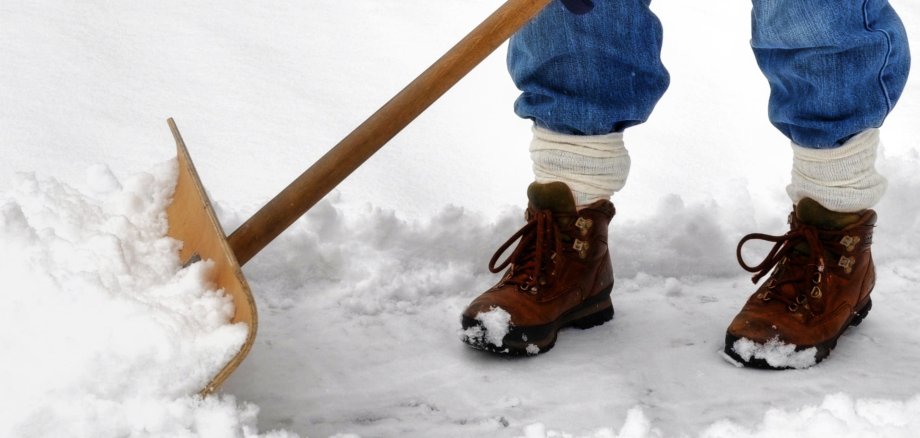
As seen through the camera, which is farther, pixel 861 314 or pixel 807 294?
pixel 861 314

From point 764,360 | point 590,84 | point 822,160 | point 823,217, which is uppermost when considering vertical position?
point 590,84

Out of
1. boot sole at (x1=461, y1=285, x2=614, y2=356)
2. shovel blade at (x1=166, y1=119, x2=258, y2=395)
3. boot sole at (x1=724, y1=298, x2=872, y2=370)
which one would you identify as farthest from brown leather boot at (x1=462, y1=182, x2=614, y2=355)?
shovel blade at (x1=166, y1=119, x2=258, y2=395)

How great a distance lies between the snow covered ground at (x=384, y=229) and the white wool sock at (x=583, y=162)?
0.86ft

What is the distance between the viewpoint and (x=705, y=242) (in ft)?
6.89

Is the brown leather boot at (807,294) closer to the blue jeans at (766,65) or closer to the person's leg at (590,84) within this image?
the blue jeans at (766,65)

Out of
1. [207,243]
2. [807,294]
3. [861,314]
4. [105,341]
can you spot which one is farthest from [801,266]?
[105,341]

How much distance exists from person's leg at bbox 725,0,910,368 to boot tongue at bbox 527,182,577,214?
0.35 meters

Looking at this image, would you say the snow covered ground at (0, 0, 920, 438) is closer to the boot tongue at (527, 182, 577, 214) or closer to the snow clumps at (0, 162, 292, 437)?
the snow clumps at (0, 162, 292, 437)

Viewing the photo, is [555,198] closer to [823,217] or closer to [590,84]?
[590,84]

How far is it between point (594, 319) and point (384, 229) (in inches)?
18.2

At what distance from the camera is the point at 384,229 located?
A: 6.61 ft

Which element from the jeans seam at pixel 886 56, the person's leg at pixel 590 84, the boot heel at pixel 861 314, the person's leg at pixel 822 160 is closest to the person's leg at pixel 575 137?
the person's leg at pixel 590 84

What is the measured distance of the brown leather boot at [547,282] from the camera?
1.67 m

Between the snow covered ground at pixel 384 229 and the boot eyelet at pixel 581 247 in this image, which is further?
the boot eyelet at pixel 581 247
